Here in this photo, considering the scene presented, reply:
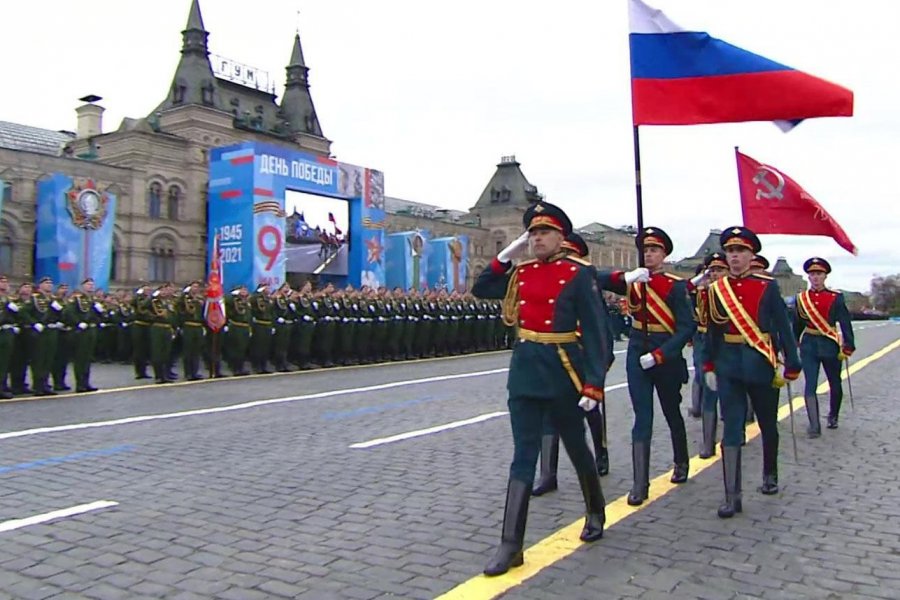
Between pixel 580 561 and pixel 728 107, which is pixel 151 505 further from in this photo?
pixel 728 107

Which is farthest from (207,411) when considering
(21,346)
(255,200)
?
(255,200)

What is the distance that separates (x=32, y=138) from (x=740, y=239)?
53504mm

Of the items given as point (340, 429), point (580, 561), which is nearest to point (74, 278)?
point (340, 429)

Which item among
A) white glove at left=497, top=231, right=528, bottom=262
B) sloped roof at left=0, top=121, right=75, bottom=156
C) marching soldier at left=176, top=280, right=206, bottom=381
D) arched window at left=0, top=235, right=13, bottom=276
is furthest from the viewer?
sloped roof at left=0, top=121, right=75, bottom=156

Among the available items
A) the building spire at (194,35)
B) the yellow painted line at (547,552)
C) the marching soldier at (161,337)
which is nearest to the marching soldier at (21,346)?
the marching soldier at (161,337)

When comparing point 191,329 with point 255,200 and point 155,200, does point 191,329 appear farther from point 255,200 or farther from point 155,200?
point 155,200

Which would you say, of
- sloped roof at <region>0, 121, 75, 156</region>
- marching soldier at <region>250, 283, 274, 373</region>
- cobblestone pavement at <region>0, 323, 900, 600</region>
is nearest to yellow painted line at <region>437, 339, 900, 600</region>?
cobblestone pavement at <region>0, 323, 900, 600</region>

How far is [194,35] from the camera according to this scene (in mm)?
58000

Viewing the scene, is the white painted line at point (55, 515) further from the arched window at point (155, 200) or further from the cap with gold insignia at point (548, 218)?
the arched window at point (155, 200)

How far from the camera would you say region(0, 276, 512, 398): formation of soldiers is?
12.7m

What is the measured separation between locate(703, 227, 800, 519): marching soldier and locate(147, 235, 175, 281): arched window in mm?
42573

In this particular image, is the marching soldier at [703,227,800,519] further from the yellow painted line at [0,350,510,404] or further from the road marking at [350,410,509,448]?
the yellow painted line at [0,350,510,404]

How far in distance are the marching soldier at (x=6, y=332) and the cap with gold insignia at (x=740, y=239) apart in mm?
10359

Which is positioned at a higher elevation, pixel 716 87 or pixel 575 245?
pixel 716 87
